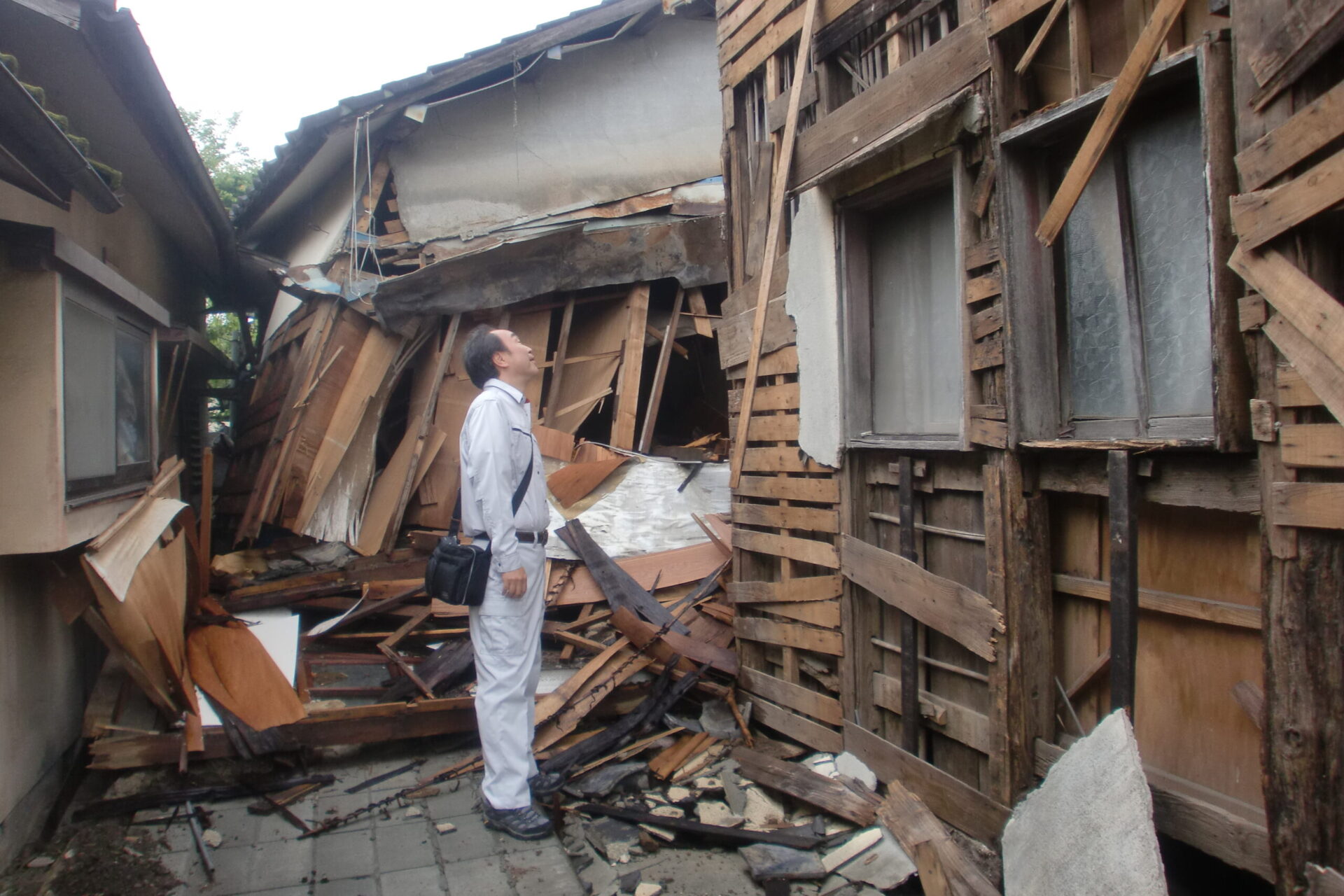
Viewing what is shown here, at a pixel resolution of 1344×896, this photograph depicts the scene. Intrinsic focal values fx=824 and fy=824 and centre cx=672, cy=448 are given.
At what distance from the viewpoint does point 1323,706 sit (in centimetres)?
222

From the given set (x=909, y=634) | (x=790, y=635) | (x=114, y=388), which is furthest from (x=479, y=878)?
(x=114, y=388)

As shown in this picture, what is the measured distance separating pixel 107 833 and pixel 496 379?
2.76m

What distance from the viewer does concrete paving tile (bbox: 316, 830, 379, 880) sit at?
11.6ft

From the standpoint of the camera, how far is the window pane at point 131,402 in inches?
188

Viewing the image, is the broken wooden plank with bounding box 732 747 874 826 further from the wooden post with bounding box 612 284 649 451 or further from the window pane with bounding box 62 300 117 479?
the wooden post with bounding box 612 284 649 451

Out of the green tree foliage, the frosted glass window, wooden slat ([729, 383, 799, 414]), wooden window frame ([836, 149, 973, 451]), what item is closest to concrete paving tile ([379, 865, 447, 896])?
wooden window frame ([836, 149, 973, 451])

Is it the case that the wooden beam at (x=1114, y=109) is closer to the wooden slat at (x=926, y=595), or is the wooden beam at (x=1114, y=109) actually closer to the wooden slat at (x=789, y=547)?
the wooden slat at (x=926, y=595)

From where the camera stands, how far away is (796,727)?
186 inches

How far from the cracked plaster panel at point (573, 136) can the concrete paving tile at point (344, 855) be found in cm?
654

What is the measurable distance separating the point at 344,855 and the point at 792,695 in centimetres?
245

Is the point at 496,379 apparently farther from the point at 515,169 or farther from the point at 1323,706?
the point at 515,169

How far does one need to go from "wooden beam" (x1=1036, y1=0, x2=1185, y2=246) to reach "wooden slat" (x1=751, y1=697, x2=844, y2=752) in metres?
2.83

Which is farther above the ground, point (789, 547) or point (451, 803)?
point (789, 547)

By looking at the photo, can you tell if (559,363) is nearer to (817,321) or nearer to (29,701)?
(817,321)
